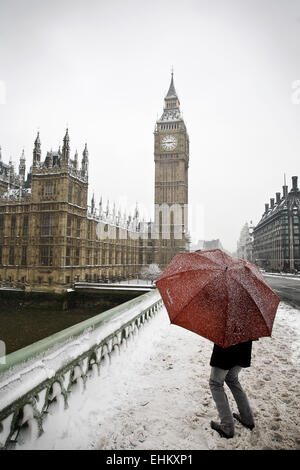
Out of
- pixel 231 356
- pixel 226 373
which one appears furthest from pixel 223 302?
pixel 226 373

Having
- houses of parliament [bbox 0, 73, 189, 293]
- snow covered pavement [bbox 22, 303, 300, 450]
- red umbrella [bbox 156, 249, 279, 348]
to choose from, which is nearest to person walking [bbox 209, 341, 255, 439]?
snow covered pavement [bbox 22, 303, 300, 450]

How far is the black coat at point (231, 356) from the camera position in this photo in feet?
9.91

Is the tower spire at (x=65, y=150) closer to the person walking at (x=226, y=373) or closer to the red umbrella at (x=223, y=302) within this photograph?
the red umbrella at (x=223, y=302)

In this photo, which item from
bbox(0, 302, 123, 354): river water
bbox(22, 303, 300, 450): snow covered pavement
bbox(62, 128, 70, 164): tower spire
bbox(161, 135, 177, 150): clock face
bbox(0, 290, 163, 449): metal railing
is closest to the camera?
bbox(0, 290, 163, 449): metal railing

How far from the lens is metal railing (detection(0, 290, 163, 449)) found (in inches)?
103

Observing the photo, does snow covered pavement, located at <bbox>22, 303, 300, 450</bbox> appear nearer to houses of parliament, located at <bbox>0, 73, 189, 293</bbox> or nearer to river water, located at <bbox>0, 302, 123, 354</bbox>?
river water, located at <bbox>0, 302, 123, 354</bbox>

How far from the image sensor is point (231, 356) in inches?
119

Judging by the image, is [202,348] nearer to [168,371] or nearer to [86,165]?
[168,371]

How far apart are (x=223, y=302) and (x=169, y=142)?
2453 inches

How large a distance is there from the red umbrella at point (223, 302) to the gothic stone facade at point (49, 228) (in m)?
30.7

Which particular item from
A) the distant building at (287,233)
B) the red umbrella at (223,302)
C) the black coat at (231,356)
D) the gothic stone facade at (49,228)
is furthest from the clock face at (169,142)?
the black coat at (231,356)

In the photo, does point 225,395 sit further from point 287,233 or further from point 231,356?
point 287,233

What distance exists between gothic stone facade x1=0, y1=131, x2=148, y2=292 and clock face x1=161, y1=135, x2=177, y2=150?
28087mm

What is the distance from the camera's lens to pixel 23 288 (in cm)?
3219
